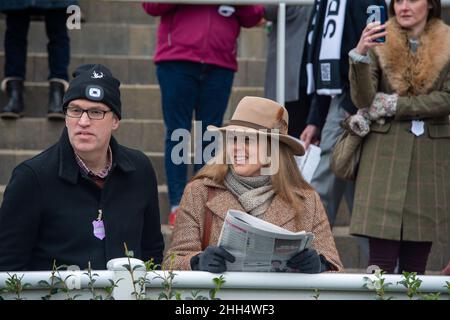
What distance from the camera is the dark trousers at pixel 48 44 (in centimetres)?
804

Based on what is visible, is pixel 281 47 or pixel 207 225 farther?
pixel 281 47

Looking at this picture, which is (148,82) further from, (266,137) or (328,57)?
(266,137)

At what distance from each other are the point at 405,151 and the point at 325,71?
772 millimetres

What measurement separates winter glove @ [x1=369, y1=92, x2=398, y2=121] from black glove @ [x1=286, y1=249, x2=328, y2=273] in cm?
198

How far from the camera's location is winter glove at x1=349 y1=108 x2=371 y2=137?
250 inches

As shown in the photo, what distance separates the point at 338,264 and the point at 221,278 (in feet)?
3.57

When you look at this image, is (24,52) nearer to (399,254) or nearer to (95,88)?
(399,254)

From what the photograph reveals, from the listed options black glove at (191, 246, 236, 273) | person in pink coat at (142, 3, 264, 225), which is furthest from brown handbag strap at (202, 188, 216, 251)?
person in pink coat at (142, 3, 264, 225)

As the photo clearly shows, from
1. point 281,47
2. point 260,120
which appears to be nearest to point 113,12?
point 281,47

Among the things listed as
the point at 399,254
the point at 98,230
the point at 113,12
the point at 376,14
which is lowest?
the point at 399,254

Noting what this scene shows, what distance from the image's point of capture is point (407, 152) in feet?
20.8

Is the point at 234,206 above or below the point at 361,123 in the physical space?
below

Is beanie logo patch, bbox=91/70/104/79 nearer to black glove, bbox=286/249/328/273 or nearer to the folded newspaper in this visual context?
the folded newspaper

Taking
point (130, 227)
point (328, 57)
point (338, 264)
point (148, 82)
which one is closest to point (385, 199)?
point (328, 57)
